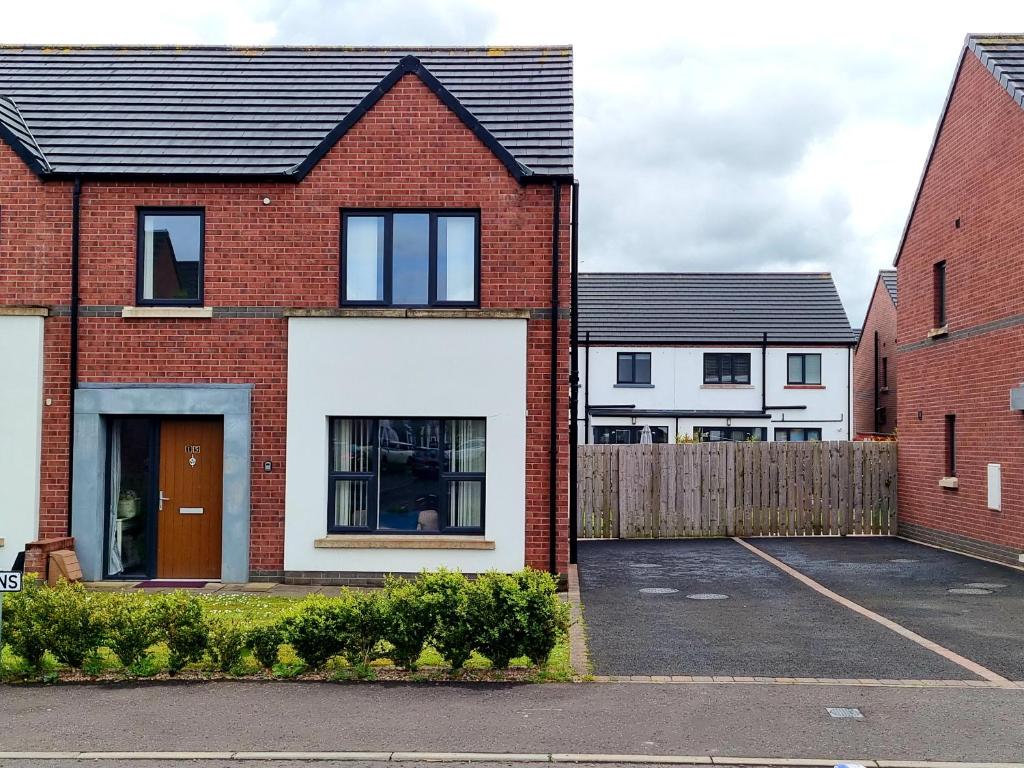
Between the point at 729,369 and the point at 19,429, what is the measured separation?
1102 inches

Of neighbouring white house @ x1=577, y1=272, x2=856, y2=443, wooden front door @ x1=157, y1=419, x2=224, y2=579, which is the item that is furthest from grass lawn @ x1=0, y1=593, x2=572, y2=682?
neighbouring white house @ x1=577, y1=272, x2=856, y2=443

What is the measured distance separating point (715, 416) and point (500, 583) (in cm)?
2931

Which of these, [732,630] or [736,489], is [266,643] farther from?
[736,489]

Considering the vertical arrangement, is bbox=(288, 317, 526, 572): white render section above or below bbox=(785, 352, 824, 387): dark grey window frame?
below

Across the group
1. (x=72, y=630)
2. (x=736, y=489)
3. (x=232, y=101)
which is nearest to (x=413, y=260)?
(x=232, y=101)

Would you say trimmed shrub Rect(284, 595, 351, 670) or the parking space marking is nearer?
trimmed shrub Rect(284, 595, 351, 670)

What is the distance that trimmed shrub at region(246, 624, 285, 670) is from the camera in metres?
Answer: 8.65

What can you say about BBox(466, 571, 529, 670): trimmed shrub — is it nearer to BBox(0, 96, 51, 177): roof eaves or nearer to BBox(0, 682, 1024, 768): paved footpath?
BBox(0, 682, 1024, 768): paved footpath

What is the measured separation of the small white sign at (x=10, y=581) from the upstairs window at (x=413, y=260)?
6.70m

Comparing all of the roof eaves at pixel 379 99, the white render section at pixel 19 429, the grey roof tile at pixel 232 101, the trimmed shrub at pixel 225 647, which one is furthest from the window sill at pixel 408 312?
the trimmed shrub at pixel 225 647

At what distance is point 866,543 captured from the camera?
2047 cm

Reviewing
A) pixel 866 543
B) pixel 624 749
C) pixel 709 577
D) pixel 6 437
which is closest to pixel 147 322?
pixel 6 437

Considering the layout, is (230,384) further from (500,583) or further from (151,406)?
(500,583)

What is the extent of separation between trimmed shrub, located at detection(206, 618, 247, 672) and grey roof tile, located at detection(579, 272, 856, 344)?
2944 cm
